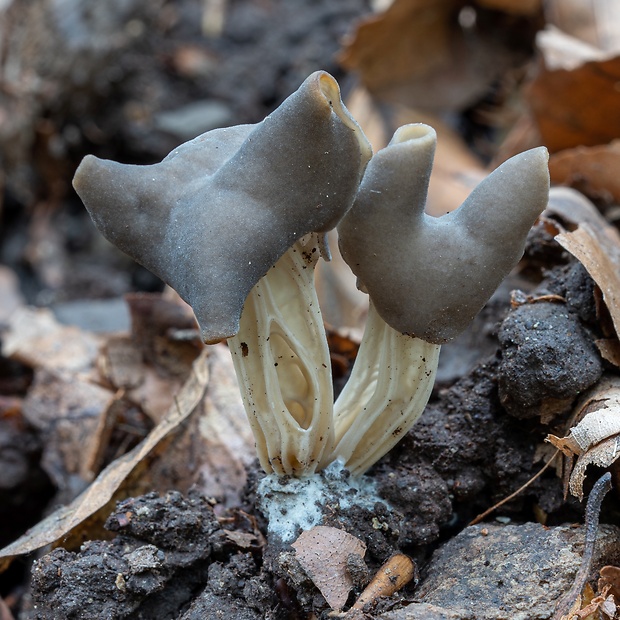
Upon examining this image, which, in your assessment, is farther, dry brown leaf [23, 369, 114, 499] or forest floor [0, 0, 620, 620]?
dry brown leaf [23, 369, 114, 499]

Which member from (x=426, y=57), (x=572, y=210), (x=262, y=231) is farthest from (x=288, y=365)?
(x=426, y=57)

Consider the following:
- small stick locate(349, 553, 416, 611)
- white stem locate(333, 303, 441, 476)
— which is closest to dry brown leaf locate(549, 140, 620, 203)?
white stem locate(333, 303, 441, 476)

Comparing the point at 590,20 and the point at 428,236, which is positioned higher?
the point at 428,236

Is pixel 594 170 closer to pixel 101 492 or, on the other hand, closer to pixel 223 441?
pixel 223 441

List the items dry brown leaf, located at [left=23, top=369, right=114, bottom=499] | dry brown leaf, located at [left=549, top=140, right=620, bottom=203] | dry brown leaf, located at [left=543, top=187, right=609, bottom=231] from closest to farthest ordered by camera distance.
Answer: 1. dry brown leaf, located at [left=543, top=187, right=609, bottom=231]
2. dry brown leaf, located at [left=23, top=369, right=114, bottom=499]
3. dry brown leaf, located at [left=549, top=140, right=620, bottom=203]

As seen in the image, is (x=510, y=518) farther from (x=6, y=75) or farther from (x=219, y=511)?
(x=6, y=75)

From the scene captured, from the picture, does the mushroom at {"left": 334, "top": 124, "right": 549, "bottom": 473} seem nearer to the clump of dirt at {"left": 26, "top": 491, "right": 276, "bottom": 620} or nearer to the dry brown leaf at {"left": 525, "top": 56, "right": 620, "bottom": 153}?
the clump of dirt at {"left": 26, "top": 491, "right": 276, "bottom": 620}
